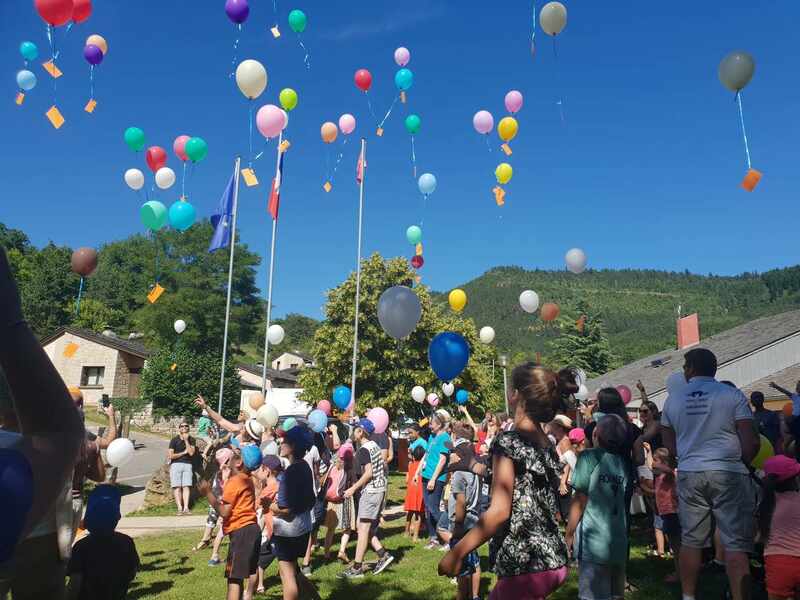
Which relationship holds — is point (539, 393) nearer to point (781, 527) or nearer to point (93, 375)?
point (781, 527)

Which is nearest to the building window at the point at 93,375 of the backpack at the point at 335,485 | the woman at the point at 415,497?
the woman at the point at 415,497

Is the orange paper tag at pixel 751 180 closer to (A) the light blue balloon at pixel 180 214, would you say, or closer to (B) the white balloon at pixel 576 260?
(B) the white balloon at pixel 576 260

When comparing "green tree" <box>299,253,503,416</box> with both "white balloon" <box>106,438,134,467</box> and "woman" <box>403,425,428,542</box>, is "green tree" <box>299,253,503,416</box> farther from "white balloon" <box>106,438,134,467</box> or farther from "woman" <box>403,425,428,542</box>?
"white balloon" <box>106,438,134,467</box>

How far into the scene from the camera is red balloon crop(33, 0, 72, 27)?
788 centimetres

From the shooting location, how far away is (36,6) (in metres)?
7.88

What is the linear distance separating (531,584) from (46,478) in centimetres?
248

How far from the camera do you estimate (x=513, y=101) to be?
508 inches

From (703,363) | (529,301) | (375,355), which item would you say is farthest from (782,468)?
(375,355)

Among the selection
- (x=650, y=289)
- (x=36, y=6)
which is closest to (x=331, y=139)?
(x=36, y=6)

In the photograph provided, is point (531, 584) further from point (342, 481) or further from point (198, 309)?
point (198, 309)

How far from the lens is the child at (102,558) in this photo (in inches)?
116

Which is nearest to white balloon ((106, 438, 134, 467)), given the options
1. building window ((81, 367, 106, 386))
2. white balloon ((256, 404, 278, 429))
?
white balloon ((256, 404, 278, 429))

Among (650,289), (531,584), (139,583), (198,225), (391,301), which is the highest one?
(650,289)

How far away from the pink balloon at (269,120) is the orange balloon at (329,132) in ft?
7.77
